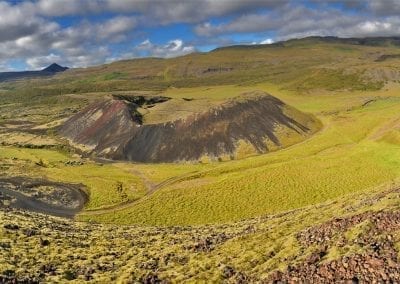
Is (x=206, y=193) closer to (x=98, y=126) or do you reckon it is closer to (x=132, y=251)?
(x=132, y=251)

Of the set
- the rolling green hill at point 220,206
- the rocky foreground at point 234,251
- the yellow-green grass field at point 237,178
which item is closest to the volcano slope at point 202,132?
the rolling green hill at point 220,206

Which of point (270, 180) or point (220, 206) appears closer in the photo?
point (220, 206)

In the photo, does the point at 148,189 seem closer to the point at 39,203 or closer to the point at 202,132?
the point at 39,203

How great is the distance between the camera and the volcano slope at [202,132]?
101 metres

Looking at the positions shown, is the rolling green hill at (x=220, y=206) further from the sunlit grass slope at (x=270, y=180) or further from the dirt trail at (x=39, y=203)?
the dirt trail at (x=39, y=203)

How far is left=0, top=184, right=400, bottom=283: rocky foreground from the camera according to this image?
84.8ft

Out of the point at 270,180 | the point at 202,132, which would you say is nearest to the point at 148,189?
the point at 270,180

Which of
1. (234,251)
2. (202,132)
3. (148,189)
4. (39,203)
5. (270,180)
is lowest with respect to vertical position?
(270,180)

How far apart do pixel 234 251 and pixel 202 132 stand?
73296mm

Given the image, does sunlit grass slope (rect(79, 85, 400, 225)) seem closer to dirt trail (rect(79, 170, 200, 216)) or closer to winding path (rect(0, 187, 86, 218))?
dirt trail (rect(79, 170, 200, 216))

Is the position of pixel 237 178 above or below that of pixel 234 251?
below

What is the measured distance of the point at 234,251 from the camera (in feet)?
111

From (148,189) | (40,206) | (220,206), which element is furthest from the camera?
(148,189)

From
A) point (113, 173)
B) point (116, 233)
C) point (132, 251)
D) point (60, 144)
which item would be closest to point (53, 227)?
point (116, 233)
